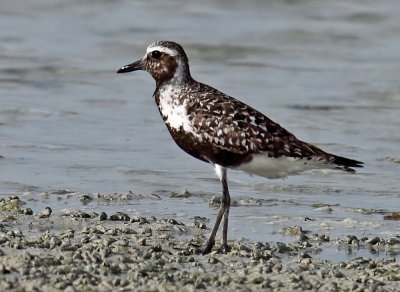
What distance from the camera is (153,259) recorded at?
28.0 feet

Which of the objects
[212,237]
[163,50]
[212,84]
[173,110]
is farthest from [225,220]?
[212,84]

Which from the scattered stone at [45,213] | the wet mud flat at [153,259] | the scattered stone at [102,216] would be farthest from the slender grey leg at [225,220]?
the scattered stone at [45,213]

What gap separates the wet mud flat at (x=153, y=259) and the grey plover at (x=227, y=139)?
46cm

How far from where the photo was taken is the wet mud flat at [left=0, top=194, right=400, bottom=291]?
7.75 m

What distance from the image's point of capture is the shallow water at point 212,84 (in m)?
11.8

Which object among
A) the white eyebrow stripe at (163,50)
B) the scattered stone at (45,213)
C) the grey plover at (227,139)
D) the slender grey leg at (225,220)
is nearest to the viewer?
the slender grey leg at (225,220)

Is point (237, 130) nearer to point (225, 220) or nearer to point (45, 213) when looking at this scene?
point (225, 220)

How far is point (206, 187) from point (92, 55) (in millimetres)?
9366

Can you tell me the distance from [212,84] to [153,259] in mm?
10502

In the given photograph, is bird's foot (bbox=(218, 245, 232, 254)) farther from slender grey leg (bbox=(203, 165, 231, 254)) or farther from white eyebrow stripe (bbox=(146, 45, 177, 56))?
white eyebrow stripe (bbox=(146, 45, 177, 56))

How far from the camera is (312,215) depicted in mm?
11000

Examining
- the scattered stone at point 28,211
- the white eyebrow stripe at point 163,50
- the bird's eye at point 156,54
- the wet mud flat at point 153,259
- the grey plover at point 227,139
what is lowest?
→ the wet mud flat at point 153,259

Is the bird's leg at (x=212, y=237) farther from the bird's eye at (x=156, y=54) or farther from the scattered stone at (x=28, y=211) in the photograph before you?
the scattered stone at (x=28, y=211)

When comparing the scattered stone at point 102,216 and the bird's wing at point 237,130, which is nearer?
the bird's wing at point 237,130
